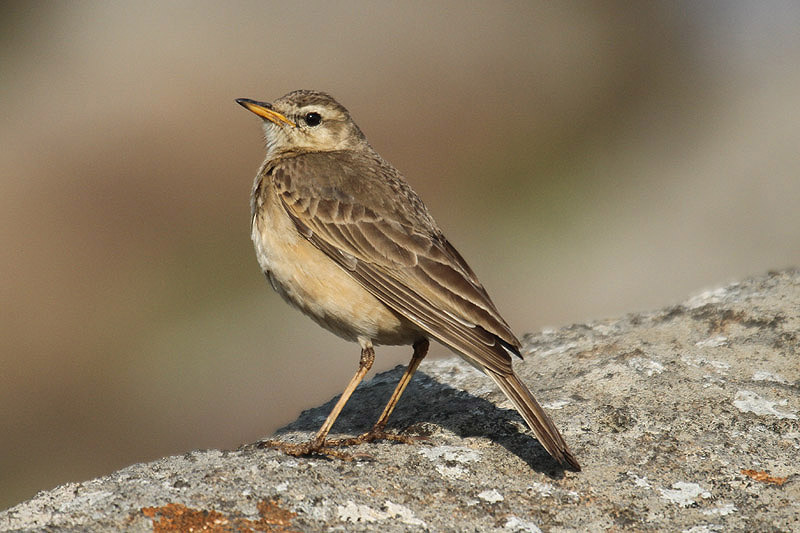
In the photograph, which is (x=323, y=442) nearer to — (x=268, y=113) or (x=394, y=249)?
(x=394, y=249)

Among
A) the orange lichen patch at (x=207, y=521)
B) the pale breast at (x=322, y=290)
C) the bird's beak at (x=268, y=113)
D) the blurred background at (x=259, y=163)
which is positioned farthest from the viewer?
the blurred background at (x=259, y=163)

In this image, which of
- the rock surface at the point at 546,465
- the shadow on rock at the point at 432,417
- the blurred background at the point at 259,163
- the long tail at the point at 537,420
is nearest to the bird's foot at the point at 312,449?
the rock surface at the point at 546,465

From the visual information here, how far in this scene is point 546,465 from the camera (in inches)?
192

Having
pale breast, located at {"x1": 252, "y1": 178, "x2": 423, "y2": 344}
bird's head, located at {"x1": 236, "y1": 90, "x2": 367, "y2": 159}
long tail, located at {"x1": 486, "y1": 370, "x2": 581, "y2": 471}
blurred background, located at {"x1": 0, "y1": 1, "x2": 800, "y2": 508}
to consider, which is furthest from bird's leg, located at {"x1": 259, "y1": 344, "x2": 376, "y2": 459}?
blurred background, located at {"x1": 0, "y1": 1, "x2": 800, "y2": 508}

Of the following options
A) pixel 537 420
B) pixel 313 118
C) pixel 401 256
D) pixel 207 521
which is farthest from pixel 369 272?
pixel 207 521

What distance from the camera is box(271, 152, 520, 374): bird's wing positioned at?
17.5ft

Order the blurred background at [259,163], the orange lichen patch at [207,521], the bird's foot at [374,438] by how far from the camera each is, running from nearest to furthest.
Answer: the orange lichen patch at [207,521]
the bird's foot at [374,438]
the blurred background at [259,163]

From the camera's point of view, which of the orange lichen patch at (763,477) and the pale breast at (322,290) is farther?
the pale breast at (322,290)

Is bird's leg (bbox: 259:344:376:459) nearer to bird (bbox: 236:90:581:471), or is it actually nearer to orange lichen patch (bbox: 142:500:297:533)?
bird (bbox: 236:90:581:471)

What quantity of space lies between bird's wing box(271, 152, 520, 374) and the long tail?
0.25ft

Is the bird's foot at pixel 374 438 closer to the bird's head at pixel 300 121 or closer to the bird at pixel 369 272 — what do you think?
the bird at pixel 369 272

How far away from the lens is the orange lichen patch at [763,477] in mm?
4630

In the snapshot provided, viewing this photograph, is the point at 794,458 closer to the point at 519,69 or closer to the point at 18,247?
the point at 18,247

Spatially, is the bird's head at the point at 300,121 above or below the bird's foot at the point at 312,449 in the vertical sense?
above
